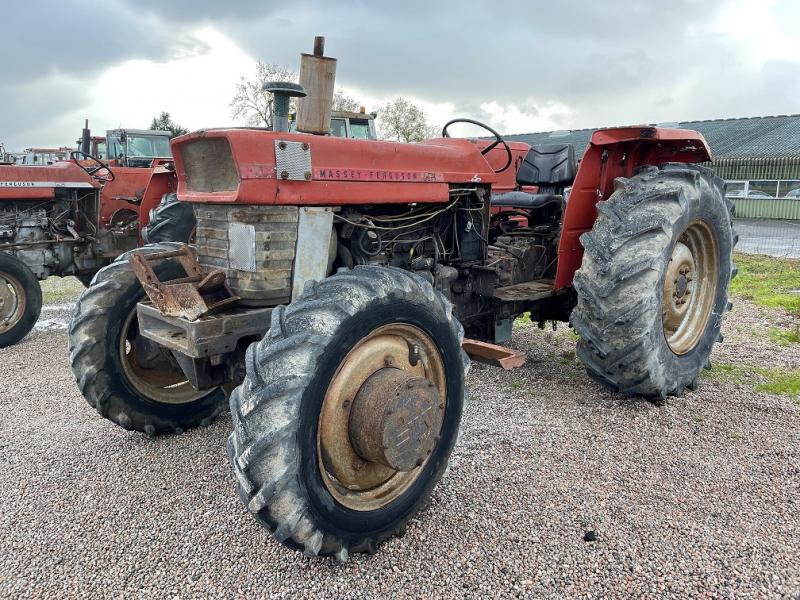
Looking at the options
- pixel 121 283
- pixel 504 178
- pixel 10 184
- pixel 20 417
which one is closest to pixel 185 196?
pixel 121 283

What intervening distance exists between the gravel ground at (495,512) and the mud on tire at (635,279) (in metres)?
0.30

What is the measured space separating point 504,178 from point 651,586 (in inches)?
144

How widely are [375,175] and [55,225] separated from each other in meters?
5.42

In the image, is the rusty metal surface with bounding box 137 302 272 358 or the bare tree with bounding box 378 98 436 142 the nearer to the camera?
the rusty metal surface with bounding box 137 302 272 358

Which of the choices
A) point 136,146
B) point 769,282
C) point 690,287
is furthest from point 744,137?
point 690,287

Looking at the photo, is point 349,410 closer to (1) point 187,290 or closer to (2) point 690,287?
(1) point 187,290

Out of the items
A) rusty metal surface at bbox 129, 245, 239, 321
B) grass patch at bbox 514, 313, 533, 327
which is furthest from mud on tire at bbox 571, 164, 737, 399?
grass patch at bbox 514, 313, 533, 327

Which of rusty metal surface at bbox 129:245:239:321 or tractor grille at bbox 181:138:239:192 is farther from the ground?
tractor grille at bbox 181:138:239:192

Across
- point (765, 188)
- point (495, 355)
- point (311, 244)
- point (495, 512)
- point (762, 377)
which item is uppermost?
point (765, 188)

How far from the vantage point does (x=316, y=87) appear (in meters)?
2.75

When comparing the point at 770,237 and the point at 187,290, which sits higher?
the point at 770,237

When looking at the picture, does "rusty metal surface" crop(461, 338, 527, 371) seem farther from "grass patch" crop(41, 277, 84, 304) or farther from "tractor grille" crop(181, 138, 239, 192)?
"grass patch" crop(41, 277, 84, 304)

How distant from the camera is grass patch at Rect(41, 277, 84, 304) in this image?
799 cm

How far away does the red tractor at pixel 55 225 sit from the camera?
19.4 feet
